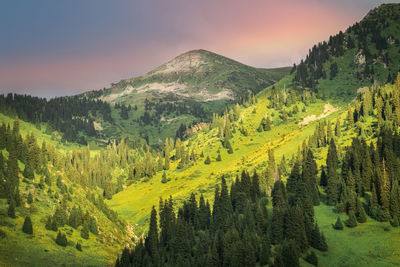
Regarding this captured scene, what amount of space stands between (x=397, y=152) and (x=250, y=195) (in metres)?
57.1

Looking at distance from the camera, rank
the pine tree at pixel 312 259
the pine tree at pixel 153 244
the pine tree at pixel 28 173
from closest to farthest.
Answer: the pine tree at pixel 312 259 < the pine tree at pixel 153 244 < the pine tree at pixel 28 173

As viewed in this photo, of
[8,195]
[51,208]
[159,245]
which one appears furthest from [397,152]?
[8,195]

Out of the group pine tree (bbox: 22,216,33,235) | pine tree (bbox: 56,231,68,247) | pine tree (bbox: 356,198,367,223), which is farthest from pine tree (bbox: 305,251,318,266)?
pine tree (bbox: 22,216,33,235)

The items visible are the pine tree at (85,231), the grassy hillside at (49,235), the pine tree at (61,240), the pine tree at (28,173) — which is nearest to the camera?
the grassy hillside at (49,235)

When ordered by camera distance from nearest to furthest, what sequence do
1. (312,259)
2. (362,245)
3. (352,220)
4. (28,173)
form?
(312,259)
(362,245)
(352,220)
(28,173)

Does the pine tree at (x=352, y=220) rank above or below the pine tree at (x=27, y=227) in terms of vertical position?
below

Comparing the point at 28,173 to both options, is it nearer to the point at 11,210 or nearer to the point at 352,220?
the point at 11,210

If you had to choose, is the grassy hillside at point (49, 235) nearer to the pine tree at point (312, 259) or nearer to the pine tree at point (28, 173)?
the pine tree at point (28, 173)

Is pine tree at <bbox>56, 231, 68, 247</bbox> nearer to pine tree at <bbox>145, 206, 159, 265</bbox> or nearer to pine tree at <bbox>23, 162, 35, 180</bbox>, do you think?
pine tree at <bbox>145, 206, 159, 265</bbox>

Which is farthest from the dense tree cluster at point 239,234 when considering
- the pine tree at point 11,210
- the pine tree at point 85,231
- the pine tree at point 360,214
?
the pine tree at point 11,210

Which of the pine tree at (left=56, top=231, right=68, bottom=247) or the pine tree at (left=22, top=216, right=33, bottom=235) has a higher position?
the pine tree at (left=22, top=216, right=33, bottom=235)

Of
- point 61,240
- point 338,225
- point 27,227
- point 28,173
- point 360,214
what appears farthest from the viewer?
point 28,173

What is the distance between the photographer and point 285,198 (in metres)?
115

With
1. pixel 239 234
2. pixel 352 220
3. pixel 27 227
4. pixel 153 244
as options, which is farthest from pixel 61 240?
pixel 352 220
